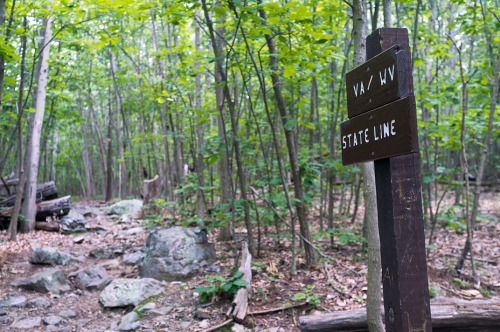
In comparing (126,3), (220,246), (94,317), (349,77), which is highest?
(126,3)

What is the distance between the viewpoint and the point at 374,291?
3.03 m

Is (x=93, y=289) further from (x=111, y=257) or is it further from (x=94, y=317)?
(x=111, y=257)

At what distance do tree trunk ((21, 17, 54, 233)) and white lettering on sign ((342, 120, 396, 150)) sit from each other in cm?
967

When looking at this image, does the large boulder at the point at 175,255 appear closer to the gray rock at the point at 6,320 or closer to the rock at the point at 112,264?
the rock at the point at 112,264

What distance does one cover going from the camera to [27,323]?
4.42 metres

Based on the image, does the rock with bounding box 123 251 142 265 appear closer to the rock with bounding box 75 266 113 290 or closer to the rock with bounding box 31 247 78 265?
the rock with bounding box 75 266 113 290

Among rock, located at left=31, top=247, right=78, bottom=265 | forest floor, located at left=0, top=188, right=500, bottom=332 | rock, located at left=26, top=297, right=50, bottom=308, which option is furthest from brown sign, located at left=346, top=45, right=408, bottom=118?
rock, located at left=31, top=247, right=78, bottom=265

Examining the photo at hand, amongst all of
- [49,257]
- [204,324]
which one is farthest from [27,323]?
[49,257]

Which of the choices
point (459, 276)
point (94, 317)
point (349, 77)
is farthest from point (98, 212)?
point (349, 77)

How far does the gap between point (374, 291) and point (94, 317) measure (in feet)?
12.3

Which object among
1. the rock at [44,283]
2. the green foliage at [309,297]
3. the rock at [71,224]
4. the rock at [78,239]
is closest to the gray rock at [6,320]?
the rock at [44,283]

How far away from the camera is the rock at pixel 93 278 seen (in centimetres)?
592

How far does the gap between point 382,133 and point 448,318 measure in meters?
2.38

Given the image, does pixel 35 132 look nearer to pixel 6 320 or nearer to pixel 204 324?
pixel 6 320
